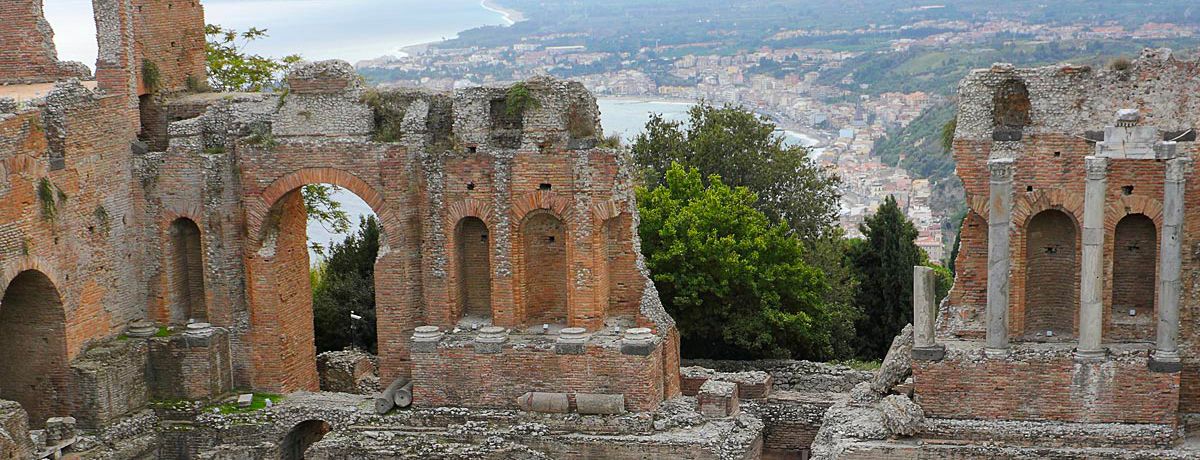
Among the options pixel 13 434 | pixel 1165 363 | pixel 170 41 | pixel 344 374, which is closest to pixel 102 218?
pixel 170 41

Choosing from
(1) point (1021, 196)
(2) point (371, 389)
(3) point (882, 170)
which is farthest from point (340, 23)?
(1) point (1021, 196)

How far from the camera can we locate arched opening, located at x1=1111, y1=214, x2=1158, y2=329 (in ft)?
70.6

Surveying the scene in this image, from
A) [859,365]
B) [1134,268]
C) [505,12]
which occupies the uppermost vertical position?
[505,12]

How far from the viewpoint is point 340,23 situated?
93.7 meters

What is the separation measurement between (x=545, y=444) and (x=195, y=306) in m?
7.72

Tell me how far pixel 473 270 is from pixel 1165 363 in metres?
11.5

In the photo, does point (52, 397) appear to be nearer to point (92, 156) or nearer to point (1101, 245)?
point (92, 156)

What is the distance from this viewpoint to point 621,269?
24062 millimetres

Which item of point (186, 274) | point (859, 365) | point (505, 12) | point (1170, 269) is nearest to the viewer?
point (1170, 269)

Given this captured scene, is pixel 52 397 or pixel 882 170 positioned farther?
pixel 882 170

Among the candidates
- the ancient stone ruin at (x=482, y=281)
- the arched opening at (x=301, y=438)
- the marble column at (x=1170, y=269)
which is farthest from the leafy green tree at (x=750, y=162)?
the marble column at (x=1170, y=269)

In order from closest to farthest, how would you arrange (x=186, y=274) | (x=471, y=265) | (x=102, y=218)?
(x=102, y=218), (x=471, y=265), (x=186, y=274)

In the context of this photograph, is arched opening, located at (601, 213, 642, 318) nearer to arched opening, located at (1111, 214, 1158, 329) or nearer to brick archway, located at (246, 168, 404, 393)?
brick archway, located at (246, 168, 404, 393)

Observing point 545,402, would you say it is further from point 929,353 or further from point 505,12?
point 505,12
